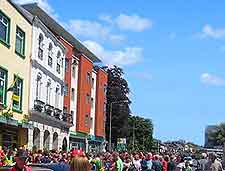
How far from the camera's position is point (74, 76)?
61.4 meters

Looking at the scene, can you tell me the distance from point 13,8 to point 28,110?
735cm

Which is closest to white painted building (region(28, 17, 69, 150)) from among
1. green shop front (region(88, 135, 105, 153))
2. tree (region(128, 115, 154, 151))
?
green shop front (region(88, 135, 105, 153))

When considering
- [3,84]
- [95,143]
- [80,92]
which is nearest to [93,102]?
[95,143]

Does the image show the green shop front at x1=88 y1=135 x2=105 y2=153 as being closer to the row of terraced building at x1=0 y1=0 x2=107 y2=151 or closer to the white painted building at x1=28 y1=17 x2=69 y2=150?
the row of terraced building at x1=0 y1=0 x2=107 y2=151

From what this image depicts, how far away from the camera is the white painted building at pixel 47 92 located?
128 feet

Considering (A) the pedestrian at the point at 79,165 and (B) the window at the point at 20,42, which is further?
(B) the window at the point at 20,42

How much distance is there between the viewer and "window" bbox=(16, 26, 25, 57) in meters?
34.8

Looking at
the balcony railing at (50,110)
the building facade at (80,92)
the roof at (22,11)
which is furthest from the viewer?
the building facade at (80,92)

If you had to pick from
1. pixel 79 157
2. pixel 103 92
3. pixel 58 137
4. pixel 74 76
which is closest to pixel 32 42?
pixel 58 137

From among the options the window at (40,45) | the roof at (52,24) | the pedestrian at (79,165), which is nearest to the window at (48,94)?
the window at (40,45)

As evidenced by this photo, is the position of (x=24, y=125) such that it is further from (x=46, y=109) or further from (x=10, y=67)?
(x=46, y=109)

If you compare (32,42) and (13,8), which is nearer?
(13,8)

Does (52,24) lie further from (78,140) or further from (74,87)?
(78,140)

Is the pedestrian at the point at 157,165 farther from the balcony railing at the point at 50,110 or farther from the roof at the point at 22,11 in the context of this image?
the balcony railing at the point at 50,110
